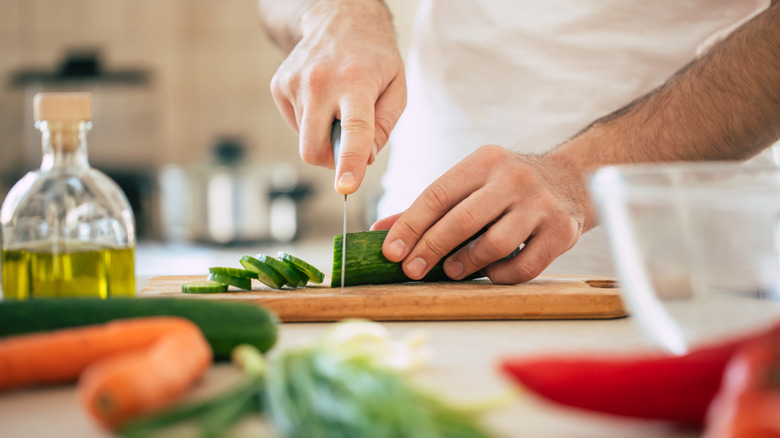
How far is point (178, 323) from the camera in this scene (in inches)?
33.1

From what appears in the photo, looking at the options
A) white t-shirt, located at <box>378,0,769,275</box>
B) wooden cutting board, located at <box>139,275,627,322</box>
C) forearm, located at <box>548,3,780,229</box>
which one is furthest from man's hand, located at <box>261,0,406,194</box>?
white t-shirt, located at <box>378,0,769,275</box>

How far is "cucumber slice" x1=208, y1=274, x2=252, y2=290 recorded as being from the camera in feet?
5.23

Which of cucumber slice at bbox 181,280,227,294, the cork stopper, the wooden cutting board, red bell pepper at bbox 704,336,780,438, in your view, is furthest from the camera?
cucumber slice at bbox 181,280,227,294

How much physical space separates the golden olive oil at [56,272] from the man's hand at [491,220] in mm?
638

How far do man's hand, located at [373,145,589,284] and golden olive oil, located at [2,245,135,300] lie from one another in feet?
2.09

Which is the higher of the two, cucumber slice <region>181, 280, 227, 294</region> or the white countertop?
cucumber slice <region>181, 280, 227, 294</region>

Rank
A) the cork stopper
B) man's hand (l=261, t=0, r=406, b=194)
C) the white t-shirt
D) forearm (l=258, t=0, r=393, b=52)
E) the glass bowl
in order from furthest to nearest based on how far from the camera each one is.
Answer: the white t-shirt < forearm (l=258, t=0, r=393, b=52) < man's hand (l=261, t=0, r=406, b=194) < the cork stopper < the glass bowl

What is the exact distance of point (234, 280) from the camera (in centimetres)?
159

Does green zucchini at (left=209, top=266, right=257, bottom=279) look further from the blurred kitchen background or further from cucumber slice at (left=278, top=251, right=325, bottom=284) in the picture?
the blurred kitchen background

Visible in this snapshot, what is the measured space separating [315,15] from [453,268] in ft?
2.96

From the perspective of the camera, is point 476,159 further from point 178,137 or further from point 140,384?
point 178,137

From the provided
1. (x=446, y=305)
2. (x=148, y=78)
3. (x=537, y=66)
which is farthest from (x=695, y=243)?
(x=148, y=78)

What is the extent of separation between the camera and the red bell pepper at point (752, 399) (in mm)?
477

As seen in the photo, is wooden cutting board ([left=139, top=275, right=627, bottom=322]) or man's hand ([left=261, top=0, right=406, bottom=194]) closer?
wooden cutting board ([left=139, top=275, right=627, bottom=322])
